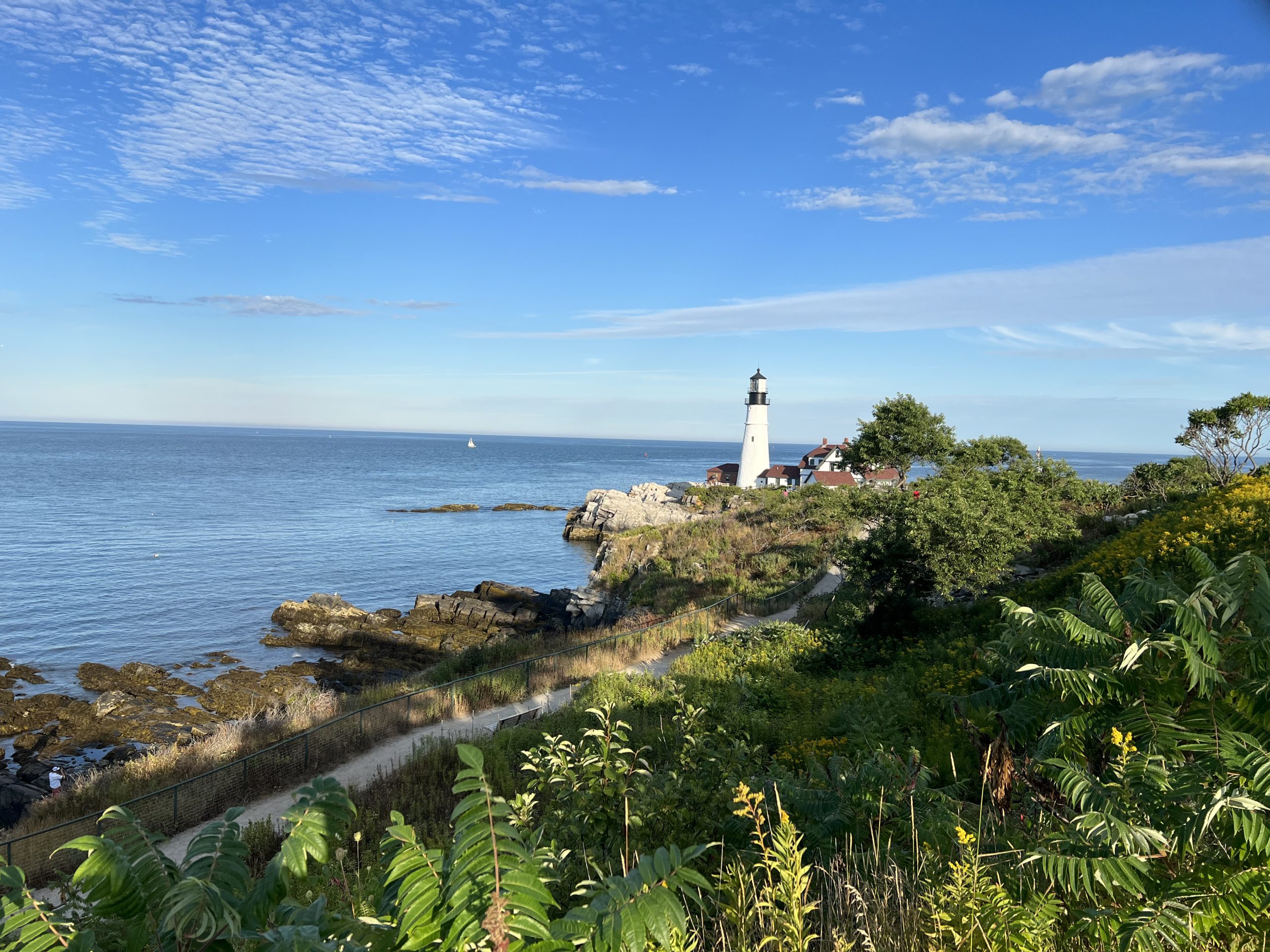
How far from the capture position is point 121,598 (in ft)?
127

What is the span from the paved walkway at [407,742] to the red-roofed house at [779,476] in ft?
208

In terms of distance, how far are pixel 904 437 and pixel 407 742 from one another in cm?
4338

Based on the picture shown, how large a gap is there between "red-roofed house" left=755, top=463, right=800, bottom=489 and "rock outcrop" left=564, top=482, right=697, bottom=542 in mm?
10521

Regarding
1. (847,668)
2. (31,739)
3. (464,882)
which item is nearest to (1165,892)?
(464,882)

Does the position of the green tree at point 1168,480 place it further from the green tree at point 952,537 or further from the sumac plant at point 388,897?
the sumac plant at point 388,897

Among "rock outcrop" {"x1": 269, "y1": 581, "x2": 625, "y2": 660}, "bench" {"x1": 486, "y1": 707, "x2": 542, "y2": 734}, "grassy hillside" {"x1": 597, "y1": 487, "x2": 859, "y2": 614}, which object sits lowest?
"rock outcrop" {"x1": 269, "y1": 581, "x2": 625, "y2": 660}

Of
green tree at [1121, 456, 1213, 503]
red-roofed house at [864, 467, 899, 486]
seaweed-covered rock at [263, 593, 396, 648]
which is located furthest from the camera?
red-roofed house at [864, 467, 899, 486]

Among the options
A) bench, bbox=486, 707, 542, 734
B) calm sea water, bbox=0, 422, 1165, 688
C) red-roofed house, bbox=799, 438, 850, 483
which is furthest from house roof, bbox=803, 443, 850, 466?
bench, bbox=486, 707, 542, 734

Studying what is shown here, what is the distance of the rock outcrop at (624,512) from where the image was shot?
65.5 meters

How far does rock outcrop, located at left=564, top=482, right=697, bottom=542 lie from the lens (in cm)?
6550

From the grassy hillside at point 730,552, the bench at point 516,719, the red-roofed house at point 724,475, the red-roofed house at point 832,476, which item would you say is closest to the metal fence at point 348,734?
the bench at point 516,719

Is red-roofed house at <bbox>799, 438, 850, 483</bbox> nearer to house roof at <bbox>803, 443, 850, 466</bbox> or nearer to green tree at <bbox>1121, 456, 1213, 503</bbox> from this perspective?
house roof at <bbox>803, 443, 850, 466</bbox>

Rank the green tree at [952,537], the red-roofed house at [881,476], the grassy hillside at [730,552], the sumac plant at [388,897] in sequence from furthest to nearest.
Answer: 1. the red-roofed house at [881,476]
2. the grassy hillside at [730,552]
3. the green tree at [952,537]
4. the sumac plant at [388,897]

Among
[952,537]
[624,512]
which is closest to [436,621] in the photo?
[952,537]
